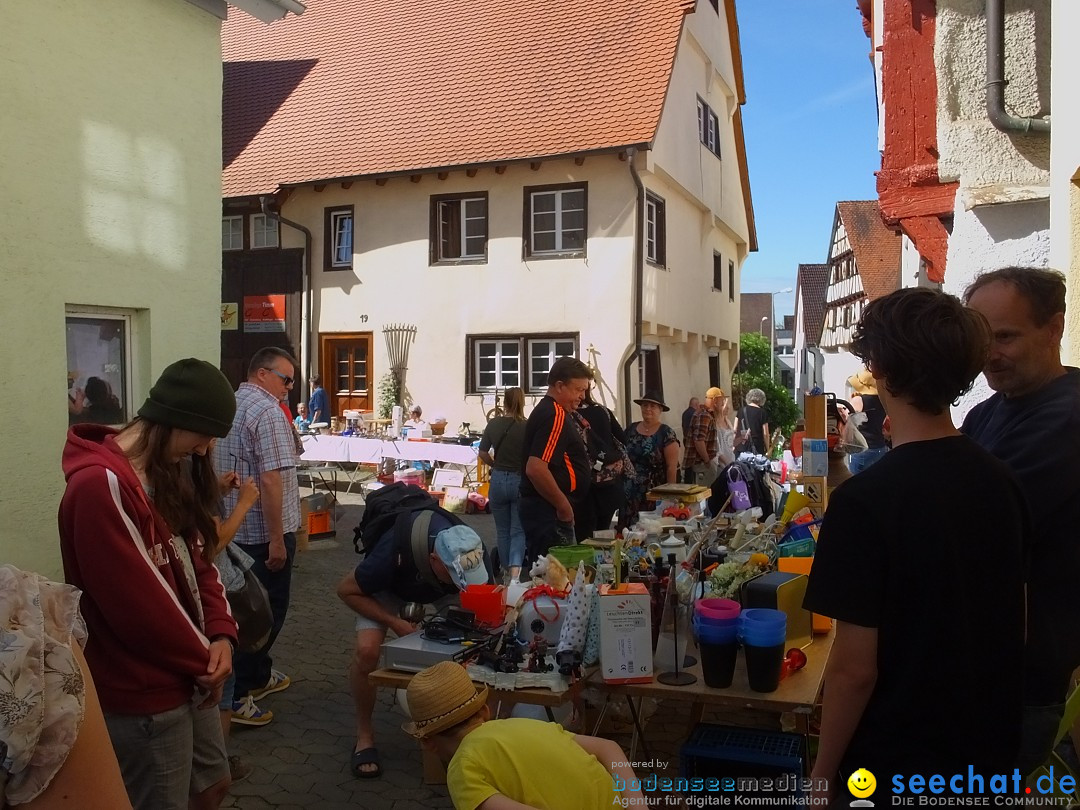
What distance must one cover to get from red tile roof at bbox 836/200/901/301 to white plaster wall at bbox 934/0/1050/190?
27079 millimetres

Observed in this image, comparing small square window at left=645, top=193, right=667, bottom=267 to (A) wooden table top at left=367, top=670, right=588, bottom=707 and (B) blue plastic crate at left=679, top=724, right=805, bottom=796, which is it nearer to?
(B) blue plastic crate at left=679, top=724, right=805, bottom=796

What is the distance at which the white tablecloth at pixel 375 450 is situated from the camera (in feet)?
42.4

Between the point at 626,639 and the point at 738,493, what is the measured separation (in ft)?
11.7

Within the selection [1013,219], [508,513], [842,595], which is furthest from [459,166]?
[842,595]

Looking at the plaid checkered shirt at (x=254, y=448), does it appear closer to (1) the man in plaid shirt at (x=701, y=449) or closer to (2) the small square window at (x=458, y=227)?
(1) the man in plaid shirt at (x=701, y=449)

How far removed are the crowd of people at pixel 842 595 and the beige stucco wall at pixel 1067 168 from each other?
74.5 inches

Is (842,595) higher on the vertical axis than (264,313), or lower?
lower

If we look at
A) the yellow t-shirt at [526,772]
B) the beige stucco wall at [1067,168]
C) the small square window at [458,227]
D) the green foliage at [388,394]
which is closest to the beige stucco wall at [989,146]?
the beige stucco wall at [1067,168]

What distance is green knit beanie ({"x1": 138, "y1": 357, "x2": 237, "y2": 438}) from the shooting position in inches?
101

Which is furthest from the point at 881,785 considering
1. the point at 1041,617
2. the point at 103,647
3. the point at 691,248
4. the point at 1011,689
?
the point at 691,248

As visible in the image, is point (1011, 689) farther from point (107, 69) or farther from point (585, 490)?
point (107, 69)

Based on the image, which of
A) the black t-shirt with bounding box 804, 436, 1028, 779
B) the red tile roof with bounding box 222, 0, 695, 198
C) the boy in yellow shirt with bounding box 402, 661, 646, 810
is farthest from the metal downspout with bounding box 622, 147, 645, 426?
the black t-shirt with bounding box 804, 436, 1028, 779

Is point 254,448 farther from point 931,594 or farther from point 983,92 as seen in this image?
point 983,92

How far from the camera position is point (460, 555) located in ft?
12.1
